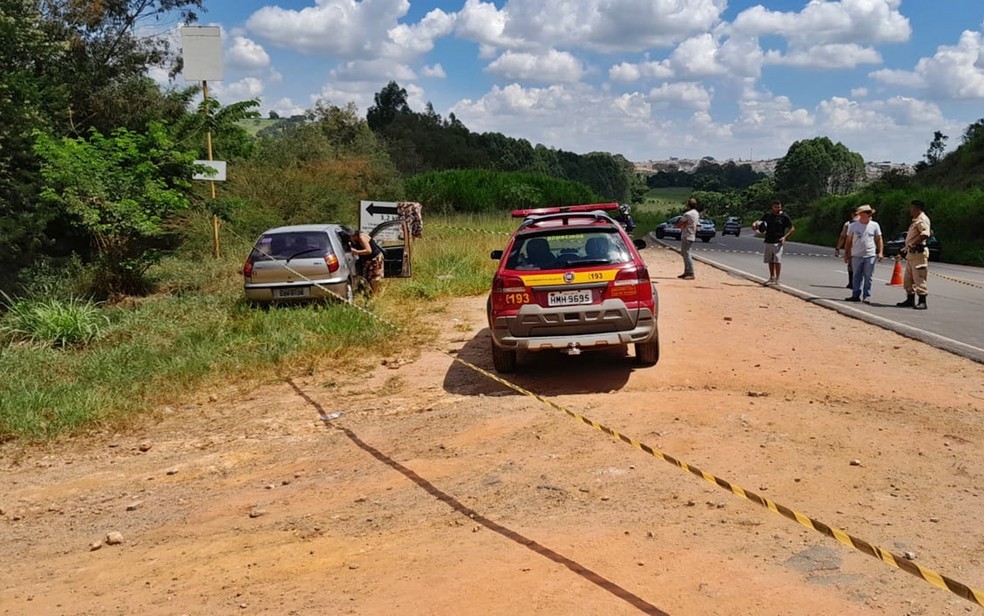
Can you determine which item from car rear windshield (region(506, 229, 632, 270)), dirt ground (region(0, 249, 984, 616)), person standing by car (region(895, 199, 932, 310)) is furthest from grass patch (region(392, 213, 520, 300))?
person standing by car (region(895, 199, 932, 310))

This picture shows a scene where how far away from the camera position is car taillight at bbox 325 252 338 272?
12023mm

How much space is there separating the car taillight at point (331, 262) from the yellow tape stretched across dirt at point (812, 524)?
5451mm

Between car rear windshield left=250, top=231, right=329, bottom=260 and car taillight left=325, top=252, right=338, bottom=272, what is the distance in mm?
101

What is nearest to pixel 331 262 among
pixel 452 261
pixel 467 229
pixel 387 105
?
pixel 452 261

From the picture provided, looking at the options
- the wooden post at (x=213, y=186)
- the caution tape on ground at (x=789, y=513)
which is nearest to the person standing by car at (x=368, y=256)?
the wooden post at (x=213, y=186)

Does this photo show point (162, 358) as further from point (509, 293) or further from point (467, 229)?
point (467, 229)

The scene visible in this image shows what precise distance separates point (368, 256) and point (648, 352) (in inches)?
288

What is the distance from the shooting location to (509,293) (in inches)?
296

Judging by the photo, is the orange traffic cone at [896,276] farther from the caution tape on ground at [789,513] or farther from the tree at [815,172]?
the tree at [815,172]

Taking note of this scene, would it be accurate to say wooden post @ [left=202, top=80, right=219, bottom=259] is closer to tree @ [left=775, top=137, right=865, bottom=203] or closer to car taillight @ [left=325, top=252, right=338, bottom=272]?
car taillight @ [left=325, top=252, right=338, bottom=272]

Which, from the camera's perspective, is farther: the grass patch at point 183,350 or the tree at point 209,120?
the tree at point 209,120

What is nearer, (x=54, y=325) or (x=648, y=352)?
(x=648, y=352)

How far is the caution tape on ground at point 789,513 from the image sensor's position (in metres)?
3.12

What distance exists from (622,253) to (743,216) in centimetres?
10743
